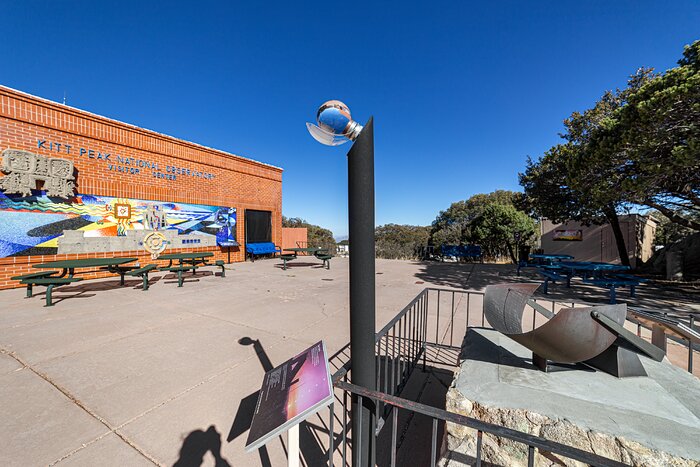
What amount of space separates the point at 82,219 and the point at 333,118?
37.5 ft

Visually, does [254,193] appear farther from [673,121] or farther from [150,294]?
[673,121]

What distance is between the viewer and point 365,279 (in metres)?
1.44

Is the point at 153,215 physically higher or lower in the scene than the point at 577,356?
higher

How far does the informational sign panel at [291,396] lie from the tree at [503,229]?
57.9 ft

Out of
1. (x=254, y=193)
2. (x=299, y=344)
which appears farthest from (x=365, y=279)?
(x=254, y=193)

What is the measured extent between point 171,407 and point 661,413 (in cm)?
364

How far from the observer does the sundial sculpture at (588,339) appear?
5.82 ft

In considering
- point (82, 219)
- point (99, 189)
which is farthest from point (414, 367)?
point (99, 189)

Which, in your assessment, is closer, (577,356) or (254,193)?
(577,356)

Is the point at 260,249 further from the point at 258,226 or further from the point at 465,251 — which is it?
the point at 465,251

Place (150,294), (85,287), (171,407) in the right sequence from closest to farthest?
(171,407)
(150,294)
(85,287)

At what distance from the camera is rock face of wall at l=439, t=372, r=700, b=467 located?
50.9 inches

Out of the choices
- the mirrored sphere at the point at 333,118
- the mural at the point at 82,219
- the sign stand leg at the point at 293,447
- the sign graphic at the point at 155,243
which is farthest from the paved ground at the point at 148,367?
the sign graphic at the point at 155,243

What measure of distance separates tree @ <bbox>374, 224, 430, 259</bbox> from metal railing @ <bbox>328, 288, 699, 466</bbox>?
1192 centimetres
